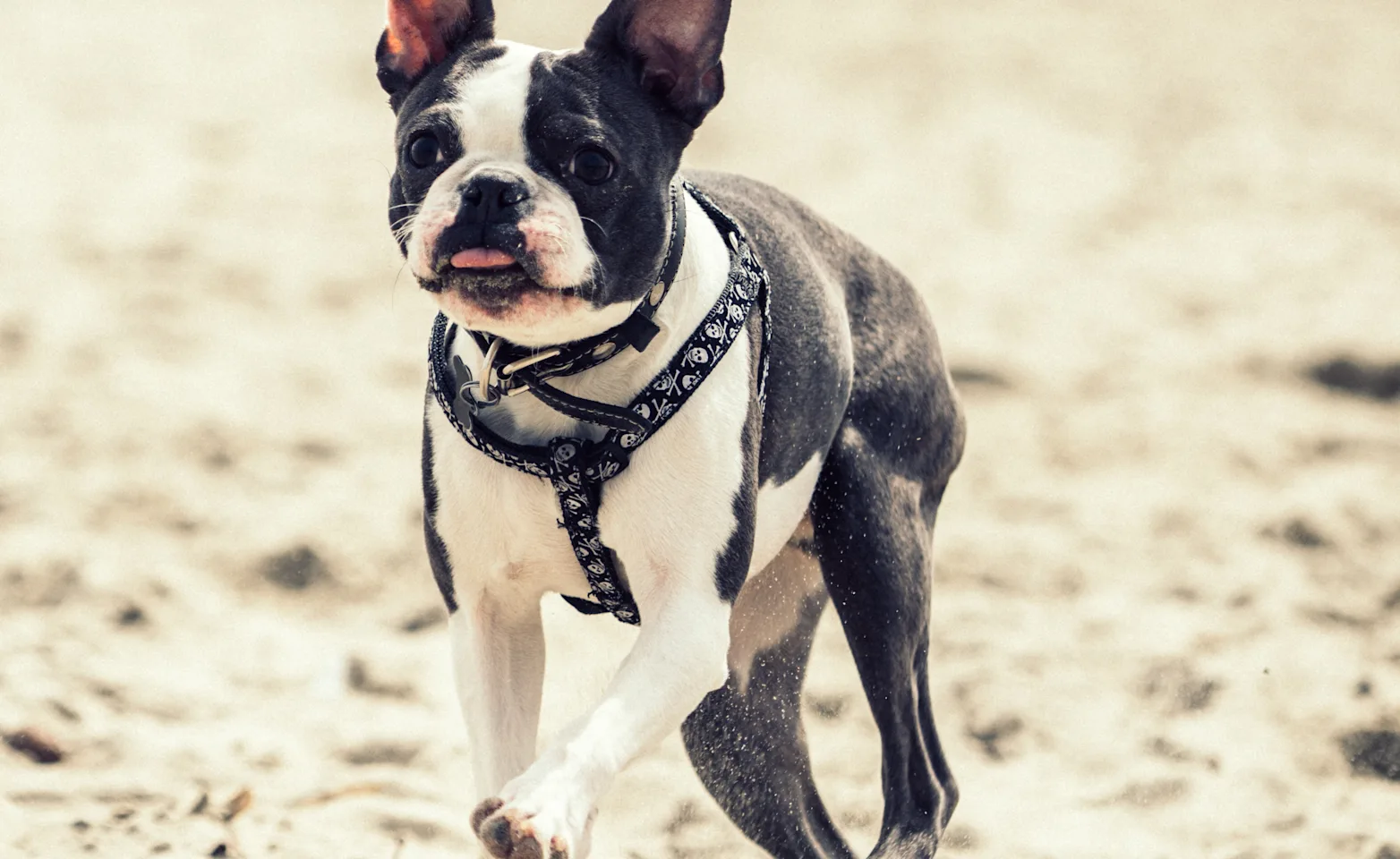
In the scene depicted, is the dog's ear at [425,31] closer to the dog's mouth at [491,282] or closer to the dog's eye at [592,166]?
the dog's eye at [592,166]

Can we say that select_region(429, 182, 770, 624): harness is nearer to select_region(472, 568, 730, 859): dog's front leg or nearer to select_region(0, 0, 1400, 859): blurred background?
select_region(472, 568, 730, 859): dog's front leg

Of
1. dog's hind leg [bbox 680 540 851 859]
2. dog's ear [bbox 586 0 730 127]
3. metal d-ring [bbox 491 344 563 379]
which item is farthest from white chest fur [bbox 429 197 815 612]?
dog's hind leg [bbox 680 540 851 859]

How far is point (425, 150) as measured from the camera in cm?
307

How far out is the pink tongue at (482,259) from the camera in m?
2.89

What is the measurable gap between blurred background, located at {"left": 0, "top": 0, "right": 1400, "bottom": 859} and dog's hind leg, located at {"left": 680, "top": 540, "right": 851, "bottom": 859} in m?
0.43

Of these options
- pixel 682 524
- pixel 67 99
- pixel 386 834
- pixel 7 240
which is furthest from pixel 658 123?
pixel 67 99

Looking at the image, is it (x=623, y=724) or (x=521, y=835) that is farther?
(x=623, y=724)

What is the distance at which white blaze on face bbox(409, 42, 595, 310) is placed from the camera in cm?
291

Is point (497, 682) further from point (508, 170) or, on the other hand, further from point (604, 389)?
point (508, 170)

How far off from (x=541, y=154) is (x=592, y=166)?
87mm

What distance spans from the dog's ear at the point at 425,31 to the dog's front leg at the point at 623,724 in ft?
3.32

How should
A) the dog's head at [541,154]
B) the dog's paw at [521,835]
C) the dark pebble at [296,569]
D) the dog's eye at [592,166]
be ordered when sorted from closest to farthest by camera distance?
the dog's paw at [521,835] → the dog's head at [541,154] → the dog's eye at [592,166] → the dark pebble at [296,569]

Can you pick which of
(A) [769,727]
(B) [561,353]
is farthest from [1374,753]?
(B) [561,353]

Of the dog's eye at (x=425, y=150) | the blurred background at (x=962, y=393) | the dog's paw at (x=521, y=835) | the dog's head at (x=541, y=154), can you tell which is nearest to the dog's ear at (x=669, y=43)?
the dog's head at (x=541, y=154)
